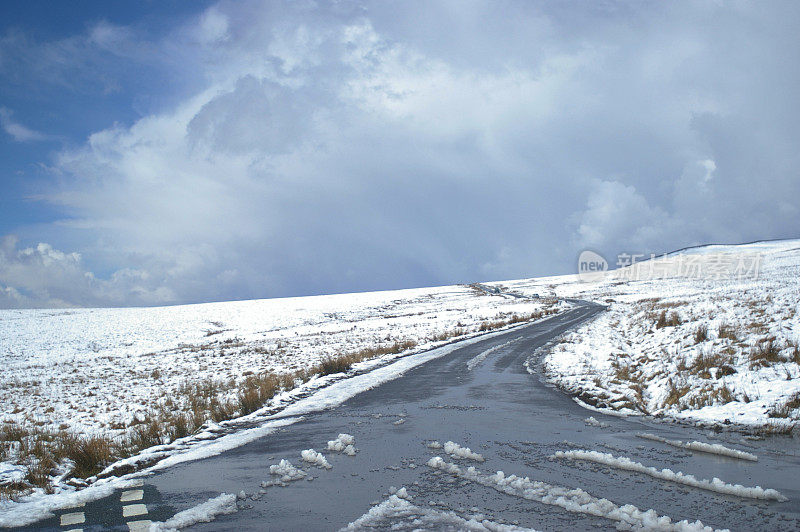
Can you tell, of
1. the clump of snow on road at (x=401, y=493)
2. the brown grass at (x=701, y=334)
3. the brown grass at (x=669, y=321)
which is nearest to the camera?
the clump of snow on road at (x=401, y=493)

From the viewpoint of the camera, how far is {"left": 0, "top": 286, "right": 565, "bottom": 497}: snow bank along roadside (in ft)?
32.8

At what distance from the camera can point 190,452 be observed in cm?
890

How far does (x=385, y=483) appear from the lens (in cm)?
677

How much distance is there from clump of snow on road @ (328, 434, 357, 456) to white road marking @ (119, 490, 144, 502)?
3049 millimetres

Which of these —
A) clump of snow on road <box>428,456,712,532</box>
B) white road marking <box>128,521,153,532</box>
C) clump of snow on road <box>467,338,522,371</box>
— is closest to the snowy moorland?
clump of snow on road <box>467,338,522,371</box>

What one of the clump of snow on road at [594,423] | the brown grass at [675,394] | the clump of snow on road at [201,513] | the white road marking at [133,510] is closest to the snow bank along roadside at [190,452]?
the white road marking at [133,510]

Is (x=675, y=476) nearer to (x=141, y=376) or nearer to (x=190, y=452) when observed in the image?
(x=190, y=452)

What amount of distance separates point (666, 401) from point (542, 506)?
24.7ft

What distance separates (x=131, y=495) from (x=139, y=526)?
1.29 metres

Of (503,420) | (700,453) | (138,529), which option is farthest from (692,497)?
(138,529)

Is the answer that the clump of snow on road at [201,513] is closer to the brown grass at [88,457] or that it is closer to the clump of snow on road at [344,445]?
the clump of snow on road at [344,445]

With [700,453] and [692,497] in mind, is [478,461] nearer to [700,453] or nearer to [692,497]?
[692,497]

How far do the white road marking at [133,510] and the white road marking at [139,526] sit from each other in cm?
28

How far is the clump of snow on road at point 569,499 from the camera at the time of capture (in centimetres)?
497
